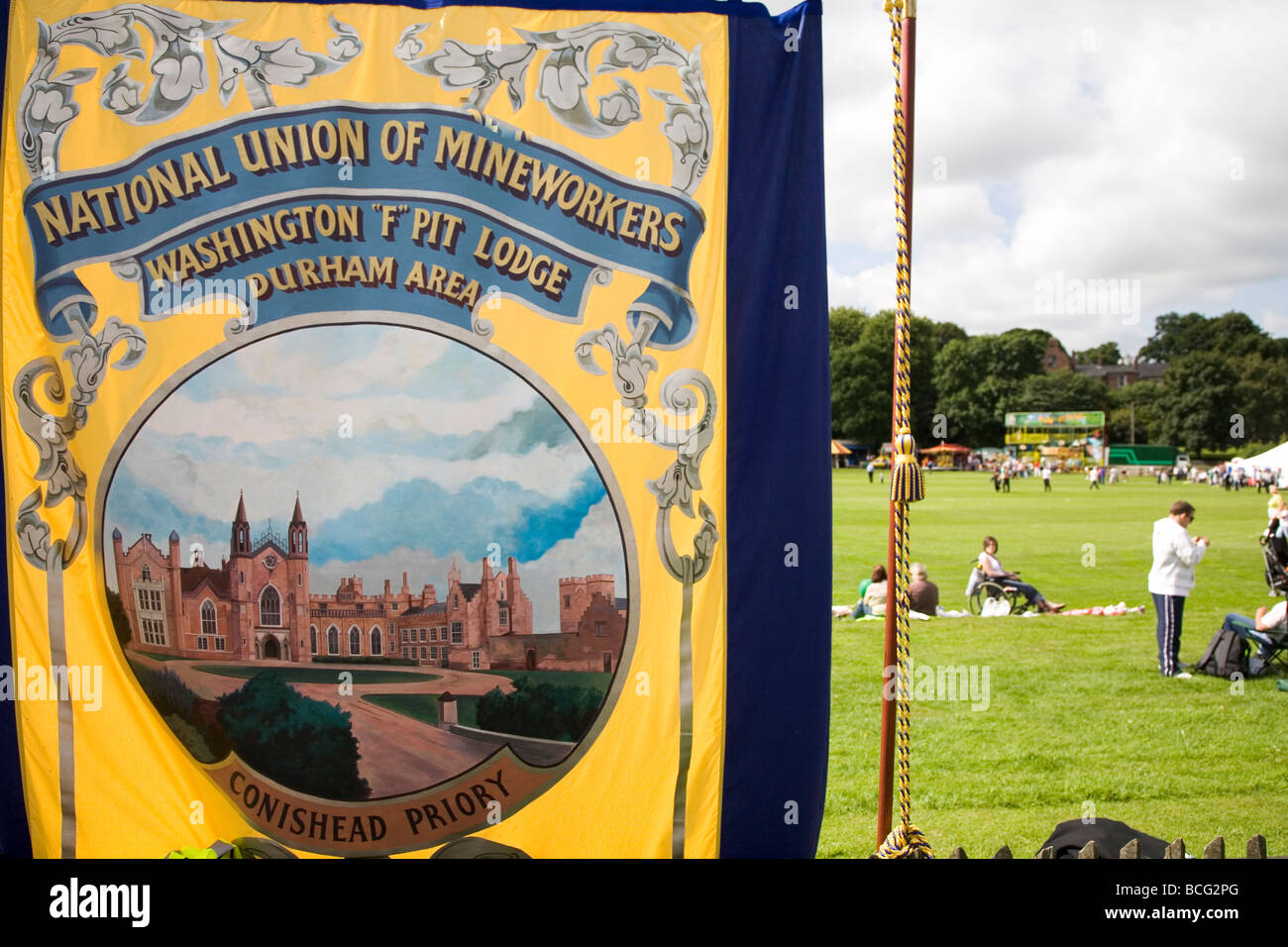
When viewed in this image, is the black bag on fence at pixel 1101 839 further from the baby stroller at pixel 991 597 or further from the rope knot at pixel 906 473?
the baby stroller at pixel 991 597

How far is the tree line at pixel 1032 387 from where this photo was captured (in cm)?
7119

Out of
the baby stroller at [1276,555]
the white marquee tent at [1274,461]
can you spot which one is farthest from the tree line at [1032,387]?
the baby stroller at [1276,555]

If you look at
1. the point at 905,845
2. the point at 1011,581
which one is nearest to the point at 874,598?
the point at 1011,581

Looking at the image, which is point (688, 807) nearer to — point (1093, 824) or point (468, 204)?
point (1093, 824)

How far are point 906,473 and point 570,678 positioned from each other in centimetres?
166

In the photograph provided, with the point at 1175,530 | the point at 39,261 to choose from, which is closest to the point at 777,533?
the point at 39,261

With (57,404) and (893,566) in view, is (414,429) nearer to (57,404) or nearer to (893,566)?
(57,404)

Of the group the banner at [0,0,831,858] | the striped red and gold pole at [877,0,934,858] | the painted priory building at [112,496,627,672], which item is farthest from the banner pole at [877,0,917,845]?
the painted priory building at [112,496,627,672]

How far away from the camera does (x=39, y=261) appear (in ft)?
12.1

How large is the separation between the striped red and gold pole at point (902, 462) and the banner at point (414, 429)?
0.32 meters

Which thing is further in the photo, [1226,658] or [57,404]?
[1226,658]

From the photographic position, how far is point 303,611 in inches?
150
